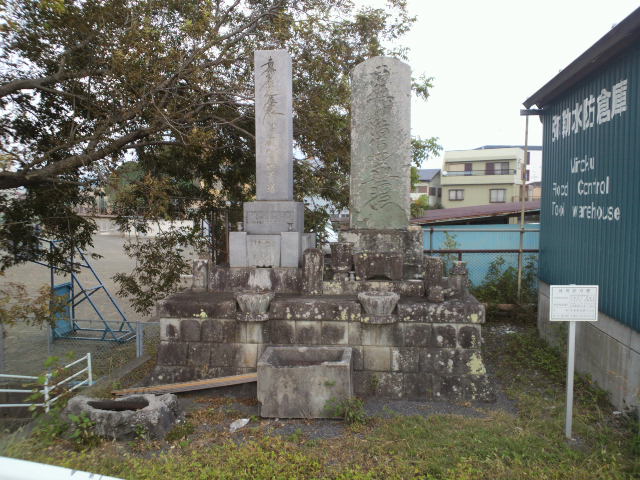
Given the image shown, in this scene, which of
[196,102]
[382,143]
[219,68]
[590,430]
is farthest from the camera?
[219,68]

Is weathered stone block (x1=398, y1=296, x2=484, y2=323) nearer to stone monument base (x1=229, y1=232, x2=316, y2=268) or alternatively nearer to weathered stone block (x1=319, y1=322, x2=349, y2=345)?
weathered stone block (x1=319, y1=322, x2=349, y2=345)

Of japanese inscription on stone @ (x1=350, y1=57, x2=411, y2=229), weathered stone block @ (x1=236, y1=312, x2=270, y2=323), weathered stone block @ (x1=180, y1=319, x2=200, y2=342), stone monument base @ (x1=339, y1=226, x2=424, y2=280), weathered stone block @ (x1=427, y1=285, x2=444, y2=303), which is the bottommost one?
weathered stone block @ (x1=180, y1=319, x2=200, y2=342)

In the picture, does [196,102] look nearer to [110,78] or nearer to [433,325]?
[110,78]

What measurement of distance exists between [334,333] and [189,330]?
2.03 m

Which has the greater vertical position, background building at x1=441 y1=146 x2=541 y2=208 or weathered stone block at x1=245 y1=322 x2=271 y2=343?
background building at x1=441 y1=146 x2=541 y2=208

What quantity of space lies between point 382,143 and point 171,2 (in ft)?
18.8

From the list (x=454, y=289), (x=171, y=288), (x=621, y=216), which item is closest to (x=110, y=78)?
(x=171, y=288)

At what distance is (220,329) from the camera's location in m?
6.20

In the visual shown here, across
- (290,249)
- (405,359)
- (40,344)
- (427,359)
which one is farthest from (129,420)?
(40,344)

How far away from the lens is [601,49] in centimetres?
609

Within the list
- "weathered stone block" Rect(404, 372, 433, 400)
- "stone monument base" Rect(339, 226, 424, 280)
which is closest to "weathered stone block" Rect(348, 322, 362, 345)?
"weathered stone block" Rect(404, 372, 433, 400)

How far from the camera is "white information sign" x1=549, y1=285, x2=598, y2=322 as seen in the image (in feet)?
16.4

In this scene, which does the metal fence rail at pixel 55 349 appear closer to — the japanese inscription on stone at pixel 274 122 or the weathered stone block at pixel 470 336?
the japanese inscription on stone at pixel 274 122

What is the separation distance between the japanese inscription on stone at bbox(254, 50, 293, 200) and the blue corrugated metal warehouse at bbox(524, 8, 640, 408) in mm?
4476
